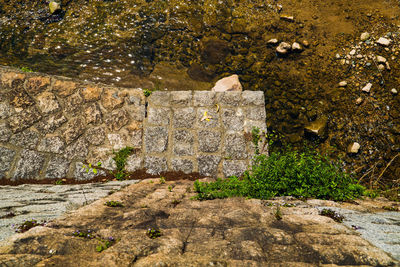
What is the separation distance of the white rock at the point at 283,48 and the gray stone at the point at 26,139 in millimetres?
6489

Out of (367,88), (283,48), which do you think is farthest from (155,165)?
(367,88)

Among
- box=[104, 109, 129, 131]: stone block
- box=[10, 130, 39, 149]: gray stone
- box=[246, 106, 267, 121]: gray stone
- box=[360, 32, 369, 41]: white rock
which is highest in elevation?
box=[360, 32, 369, 41]: white rock

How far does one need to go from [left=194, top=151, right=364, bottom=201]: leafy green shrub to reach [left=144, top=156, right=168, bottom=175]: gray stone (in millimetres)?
1474

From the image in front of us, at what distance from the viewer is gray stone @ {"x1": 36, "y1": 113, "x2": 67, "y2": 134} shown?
4965mm

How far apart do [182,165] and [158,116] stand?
1.19m

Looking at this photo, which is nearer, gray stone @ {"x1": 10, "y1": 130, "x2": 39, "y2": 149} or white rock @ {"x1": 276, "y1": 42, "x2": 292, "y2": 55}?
gray stone @ {"x1": 10, "y1": 130, "x2": 39, "y2": 149}

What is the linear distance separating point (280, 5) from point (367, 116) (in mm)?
4448

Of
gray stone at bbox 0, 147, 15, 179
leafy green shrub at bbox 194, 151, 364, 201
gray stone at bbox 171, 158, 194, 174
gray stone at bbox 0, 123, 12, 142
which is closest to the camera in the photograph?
leafy green shrub at bbox 194, 151, 364, 201

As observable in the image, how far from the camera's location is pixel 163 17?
815cm

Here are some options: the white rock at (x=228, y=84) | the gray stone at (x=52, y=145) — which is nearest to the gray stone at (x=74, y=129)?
the gray stone at (x=52, y=145)

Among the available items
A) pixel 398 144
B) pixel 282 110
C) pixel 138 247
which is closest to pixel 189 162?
pixel 282 110

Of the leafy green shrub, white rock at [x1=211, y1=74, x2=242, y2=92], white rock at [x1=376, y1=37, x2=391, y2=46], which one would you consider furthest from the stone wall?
white rock at [x1=376, y1=37, x2=391, y2=46]

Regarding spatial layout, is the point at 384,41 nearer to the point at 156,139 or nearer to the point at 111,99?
the point at 156,139

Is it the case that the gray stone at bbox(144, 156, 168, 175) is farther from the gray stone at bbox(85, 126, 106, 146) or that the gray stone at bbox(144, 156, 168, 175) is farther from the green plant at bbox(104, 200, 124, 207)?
the green plant at bbox(104, 200, 124, 207)
